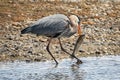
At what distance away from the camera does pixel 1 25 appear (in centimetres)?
1609

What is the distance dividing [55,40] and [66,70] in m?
3.20

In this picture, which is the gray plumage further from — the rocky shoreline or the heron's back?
the rocky shoreline

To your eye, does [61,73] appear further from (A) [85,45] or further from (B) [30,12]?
(B) [30,12]

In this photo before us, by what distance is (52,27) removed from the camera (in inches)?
520

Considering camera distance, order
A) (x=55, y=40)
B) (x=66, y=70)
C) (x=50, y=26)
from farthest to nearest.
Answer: (x=55, y=40)
(x=50, y=26)
(x=66, y=70)

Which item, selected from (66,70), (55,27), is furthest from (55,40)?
(66,70)

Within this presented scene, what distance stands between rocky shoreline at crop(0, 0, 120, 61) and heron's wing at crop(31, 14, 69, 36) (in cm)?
67

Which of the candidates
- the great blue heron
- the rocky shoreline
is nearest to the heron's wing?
the great blue heron

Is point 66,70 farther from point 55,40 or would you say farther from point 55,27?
point 55,40

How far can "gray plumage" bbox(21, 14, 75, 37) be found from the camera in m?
13.1

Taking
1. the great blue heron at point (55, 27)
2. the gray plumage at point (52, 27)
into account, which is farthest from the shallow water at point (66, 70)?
the gray plumage at point (52, 27)

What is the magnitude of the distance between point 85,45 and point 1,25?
286 centimetres

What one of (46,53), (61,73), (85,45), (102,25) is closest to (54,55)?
(46,53)

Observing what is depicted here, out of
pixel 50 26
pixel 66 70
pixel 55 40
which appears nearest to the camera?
pixel 66 70
